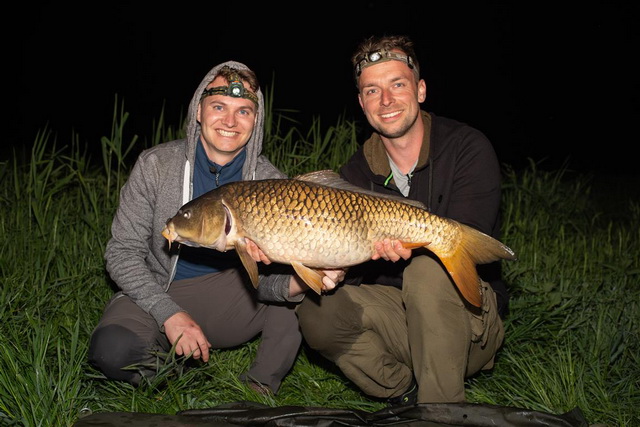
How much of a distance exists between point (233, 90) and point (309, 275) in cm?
76

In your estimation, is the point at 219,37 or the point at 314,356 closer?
the point at 314,356

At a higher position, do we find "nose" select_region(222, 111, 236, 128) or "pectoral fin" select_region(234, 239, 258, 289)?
"nose" select_region(222, 111, 236, 128)

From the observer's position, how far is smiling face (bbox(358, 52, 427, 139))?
7.50 feet

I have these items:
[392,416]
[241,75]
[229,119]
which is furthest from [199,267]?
[392,416]

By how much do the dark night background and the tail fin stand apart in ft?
31.1

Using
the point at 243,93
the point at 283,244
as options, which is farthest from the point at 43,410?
the point at 243,93

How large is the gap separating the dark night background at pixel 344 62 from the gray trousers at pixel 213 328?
30.7ft

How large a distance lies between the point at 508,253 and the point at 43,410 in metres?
1.40

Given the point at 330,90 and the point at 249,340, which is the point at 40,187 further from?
the point at 330,90

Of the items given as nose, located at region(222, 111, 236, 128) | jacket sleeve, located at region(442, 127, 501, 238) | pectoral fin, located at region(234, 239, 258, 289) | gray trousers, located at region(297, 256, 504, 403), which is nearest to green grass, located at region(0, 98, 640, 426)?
gray trousers, located at region(297, 256, 504, 403)

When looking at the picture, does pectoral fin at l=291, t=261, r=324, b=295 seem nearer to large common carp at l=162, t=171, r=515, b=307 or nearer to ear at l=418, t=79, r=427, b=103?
large common carp at l=162, t=171, r=515, b=307

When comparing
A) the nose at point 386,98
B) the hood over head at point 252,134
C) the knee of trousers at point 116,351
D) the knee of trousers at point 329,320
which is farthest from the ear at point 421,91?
the knee of trousers at point 116,351

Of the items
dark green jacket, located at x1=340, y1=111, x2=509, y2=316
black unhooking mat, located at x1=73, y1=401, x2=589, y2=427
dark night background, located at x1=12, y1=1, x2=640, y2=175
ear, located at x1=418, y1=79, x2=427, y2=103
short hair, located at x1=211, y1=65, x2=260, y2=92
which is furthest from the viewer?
dark night background, located at x1=12, y1=1, x2=640, y2=175

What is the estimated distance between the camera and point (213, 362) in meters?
2.32
